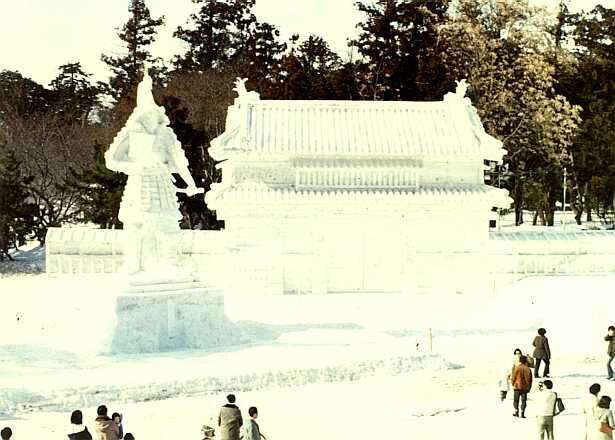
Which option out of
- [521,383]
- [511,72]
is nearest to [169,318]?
[521,383]

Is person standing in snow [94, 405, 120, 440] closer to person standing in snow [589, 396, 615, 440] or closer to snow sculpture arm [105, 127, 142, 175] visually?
person standing in snow [589, 396, 615, 440]

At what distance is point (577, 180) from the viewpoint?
4647cm

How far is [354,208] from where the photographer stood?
97.9 feet

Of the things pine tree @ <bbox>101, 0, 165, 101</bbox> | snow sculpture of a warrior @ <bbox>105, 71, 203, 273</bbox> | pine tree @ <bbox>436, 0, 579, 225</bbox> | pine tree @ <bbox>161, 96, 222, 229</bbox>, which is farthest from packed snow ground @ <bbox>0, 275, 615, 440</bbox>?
pine tree @ <bbox>101, 0, 165, 101</bbox>

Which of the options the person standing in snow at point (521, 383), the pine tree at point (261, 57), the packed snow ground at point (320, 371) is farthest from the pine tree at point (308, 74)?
the person standing in snow at point (521, 383)

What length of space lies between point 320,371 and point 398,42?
34939 mm

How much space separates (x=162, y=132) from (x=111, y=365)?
5674mm

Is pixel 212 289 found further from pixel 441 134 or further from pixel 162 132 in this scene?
pixel 441 134

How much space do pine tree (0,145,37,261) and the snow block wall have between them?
21698 millimetres

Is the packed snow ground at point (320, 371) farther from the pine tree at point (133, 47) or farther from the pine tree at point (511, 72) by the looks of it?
the pine tree at point (133, 47)

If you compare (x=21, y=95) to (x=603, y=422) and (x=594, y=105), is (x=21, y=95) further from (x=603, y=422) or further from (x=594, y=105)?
(x=603, y=422)

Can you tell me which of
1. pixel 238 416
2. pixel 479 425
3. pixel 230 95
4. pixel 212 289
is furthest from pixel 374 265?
pixel 230 95

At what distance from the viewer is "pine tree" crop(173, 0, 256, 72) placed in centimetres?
6359

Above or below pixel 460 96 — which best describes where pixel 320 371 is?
below
